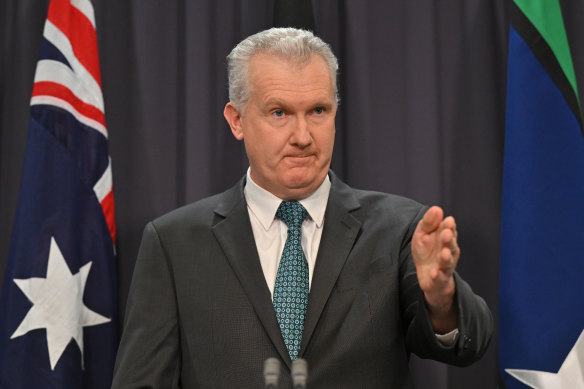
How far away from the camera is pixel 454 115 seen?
282 cm

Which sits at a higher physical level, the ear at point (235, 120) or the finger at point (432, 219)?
the ear at point (235, 120)

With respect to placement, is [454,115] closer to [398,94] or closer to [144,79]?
[398,94]

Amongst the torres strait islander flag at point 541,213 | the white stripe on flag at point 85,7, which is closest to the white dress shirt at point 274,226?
the torres strait islander flag at point 541,213

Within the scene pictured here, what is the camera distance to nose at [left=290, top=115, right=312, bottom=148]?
1859 millimetres

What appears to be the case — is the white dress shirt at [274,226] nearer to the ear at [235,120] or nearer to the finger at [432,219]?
the ear at [235,120]

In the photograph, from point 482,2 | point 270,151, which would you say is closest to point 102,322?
point 270,151

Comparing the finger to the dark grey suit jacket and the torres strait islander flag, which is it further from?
the torres strait islander flag

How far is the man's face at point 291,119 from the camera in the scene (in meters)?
1.88

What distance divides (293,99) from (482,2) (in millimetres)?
1339

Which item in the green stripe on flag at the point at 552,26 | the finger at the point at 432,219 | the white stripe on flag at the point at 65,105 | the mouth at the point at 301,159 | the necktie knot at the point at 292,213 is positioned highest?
the green stripe on flag at the point at 552,26

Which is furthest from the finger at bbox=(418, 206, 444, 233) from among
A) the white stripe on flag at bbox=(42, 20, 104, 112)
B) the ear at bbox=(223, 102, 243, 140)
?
the white stripe on flag at bbox=(42, 20, 104, 112)

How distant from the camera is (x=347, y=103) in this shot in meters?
2.86

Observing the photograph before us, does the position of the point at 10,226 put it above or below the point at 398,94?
below

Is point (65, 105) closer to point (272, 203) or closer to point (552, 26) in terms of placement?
point (272, 203)
